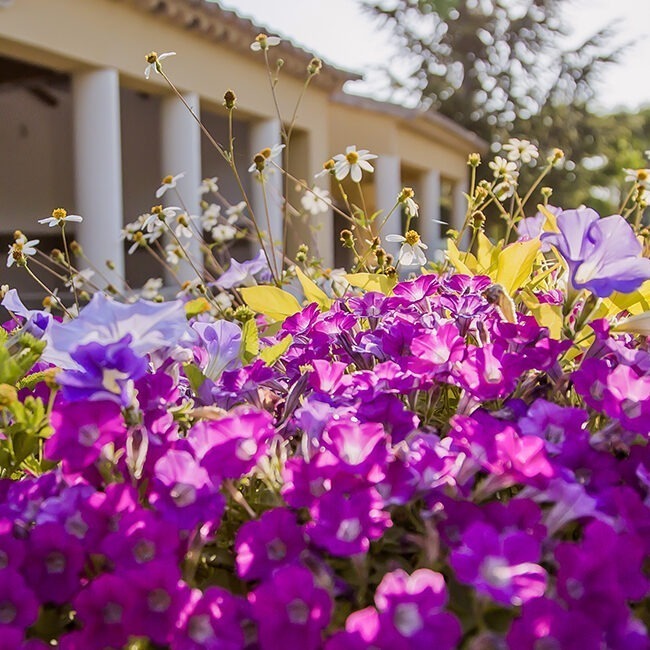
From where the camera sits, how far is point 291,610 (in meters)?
0.66

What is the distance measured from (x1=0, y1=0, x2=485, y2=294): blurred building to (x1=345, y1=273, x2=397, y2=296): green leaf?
3146 millimetres

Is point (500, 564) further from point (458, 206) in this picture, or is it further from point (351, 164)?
point (458, 206)

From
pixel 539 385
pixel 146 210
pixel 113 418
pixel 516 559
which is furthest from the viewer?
pixel 146 210

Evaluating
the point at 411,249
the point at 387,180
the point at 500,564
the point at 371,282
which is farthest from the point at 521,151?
the point at 387,180

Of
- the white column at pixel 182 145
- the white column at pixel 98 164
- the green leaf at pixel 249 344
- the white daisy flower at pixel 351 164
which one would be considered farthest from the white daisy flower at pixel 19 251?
the white column at pixel 182 145

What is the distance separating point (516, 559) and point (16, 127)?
9689 mm

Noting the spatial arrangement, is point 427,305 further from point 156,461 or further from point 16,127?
point 16,127

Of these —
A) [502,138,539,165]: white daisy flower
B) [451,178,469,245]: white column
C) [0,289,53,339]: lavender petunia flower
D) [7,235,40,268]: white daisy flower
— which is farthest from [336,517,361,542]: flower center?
[451,178,469,245]: white column

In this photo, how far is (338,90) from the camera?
1091 centimetres

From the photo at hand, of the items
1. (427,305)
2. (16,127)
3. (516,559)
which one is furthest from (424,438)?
(16,127)

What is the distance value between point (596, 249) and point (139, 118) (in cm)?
1068

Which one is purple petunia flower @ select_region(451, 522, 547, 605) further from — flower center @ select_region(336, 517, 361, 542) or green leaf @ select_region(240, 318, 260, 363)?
green leaf @ select_region(240, 318, 260, 363)

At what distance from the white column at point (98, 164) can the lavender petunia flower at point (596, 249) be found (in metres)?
6.39

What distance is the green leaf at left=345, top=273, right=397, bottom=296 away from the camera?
1.47 metres
